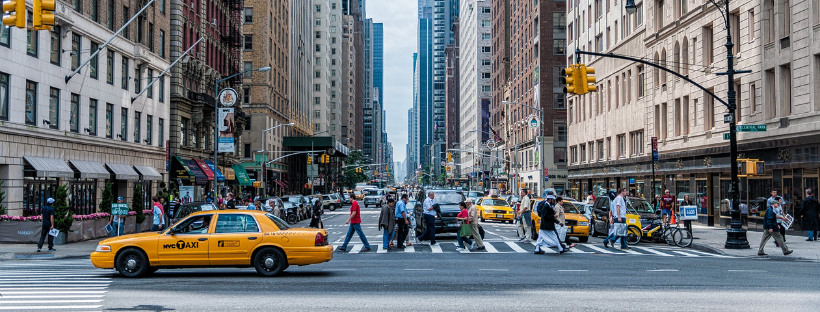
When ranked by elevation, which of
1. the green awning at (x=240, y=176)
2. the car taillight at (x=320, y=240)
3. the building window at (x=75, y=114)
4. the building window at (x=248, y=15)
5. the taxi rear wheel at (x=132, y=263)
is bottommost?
the taxi rear wheel at (x=132, y=263)

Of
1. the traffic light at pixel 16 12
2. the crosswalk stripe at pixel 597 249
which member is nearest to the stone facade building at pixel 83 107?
the traffic light at pixel 16 12

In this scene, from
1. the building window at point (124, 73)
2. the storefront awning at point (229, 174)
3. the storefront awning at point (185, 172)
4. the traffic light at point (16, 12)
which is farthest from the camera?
the storefront awning at point (229, 174)

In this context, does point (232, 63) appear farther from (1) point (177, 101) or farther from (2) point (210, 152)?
(1) point (177, 101)

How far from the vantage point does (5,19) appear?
14.5 m

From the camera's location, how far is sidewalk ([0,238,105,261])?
22688mm

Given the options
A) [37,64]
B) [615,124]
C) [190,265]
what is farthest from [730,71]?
[615,124]

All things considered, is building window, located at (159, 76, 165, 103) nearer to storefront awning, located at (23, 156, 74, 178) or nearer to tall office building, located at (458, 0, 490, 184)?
storefront awning, located at (23, 156, 74, 178)

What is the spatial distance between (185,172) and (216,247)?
3468 cm

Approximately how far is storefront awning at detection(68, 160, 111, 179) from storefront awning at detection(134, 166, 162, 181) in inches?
200

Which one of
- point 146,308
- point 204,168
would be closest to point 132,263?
point 146,308

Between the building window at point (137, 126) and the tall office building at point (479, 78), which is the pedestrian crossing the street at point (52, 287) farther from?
the tall office building at point (479, 78)

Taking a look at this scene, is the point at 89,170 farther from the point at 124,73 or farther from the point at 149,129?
the point at 149,129

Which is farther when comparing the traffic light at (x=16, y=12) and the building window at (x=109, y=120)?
the building window at (x=109, y=120)

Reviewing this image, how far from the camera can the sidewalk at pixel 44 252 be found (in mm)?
22688
